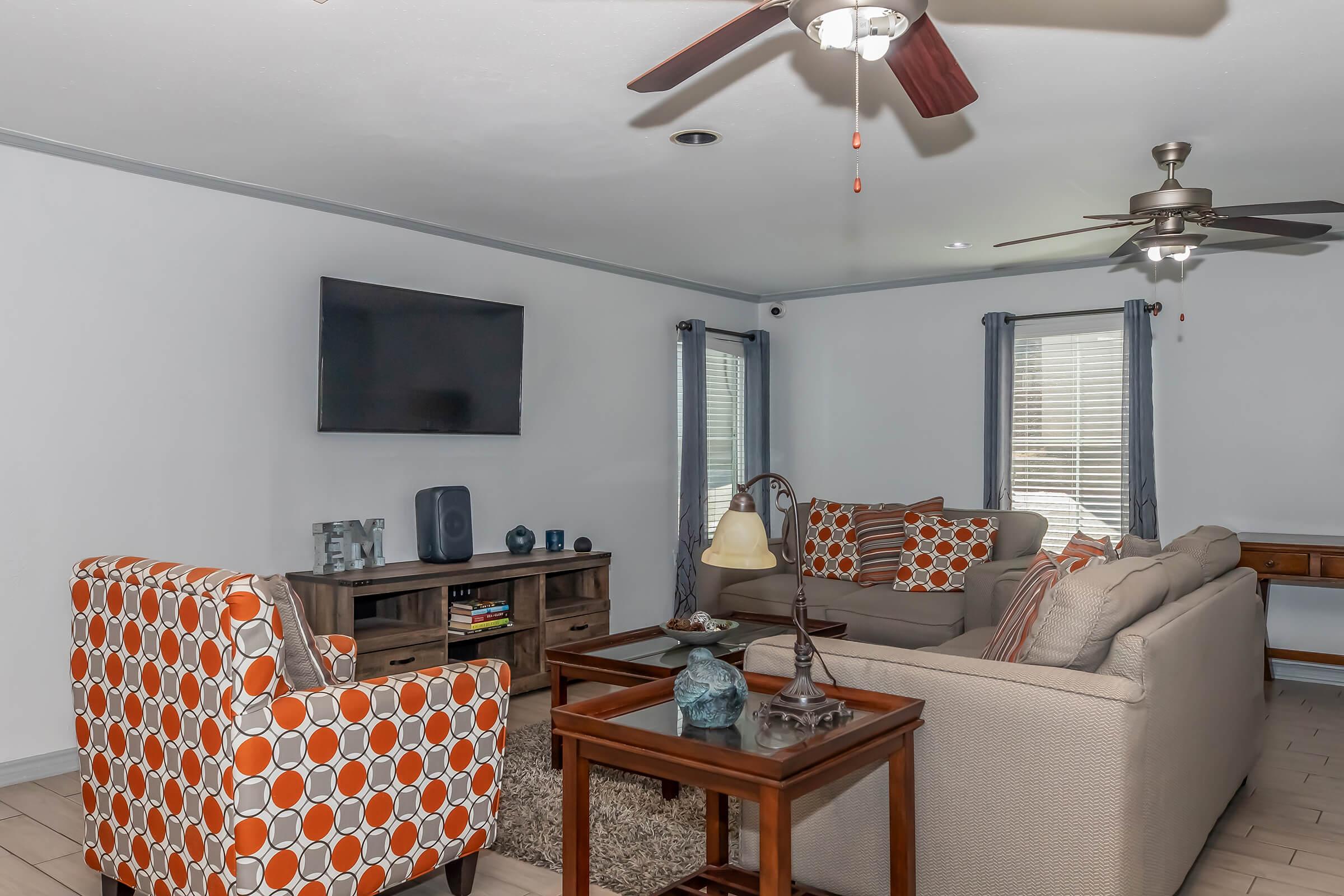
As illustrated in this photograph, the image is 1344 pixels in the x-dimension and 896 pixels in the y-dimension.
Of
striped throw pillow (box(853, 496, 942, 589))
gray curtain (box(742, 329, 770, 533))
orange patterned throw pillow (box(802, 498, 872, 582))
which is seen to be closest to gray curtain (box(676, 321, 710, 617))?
gray curtain (box(742, 329, 770, 533))

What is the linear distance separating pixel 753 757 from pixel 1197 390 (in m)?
5.07

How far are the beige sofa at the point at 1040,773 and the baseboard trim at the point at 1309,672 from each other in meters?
3.41

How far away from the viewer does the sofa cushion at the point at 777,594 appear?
5.34 meters

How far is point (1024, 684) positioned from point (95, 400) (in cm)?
361

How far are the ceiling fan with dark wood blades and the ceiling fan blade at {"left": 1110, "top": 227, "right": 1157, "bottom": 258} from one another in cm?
191

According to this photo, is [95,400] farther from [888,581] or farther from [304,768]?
[888,581]

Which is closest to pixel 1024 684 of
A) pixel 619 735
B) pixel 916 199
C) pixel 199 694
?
pixel 619 735

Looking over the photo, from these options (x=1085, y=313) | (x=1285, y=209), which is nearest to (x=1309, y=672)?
(x=1085, y=313)

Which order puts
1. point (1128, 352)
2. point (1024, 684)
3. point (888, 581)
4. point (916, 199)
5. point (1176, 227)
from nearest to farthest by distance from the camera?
point (1024, 684), point (1176, 227), point (916, 199), point (888, 581), point (1128, 352)

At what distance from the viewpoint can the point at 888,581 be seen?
5.54m

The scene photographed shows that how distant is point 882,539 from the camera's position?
5.66 meters

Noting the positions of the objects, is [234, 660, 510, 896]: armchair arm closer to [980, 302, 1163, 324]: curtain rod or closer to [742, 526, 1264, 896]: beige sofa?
[742, 526, 1264, 896]: beige sofa

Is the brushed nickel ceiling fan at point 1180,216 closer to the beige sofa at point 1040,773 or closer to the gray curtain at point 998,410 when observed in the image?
the beige sofa at point 1040,773

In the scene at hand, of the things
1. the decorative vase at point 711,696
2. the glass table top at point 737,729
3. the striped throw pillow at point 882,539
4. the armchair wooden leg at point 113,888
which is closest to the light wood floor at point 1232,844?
the armchair wooden leg at point 113,888
